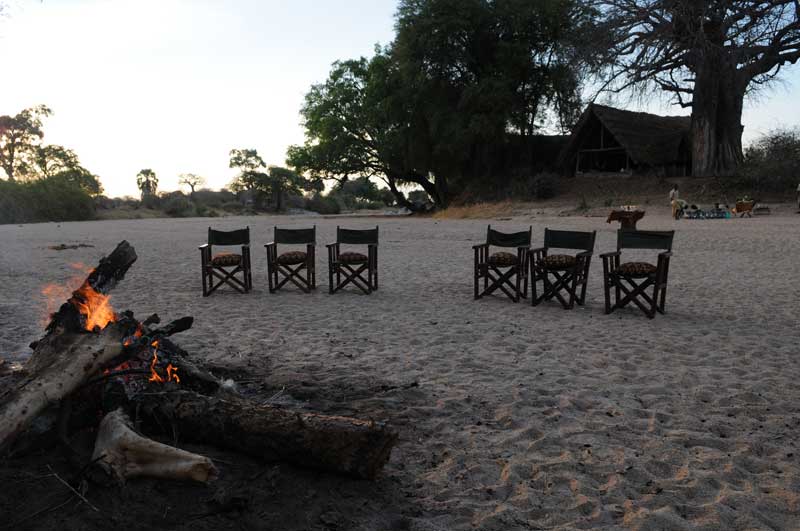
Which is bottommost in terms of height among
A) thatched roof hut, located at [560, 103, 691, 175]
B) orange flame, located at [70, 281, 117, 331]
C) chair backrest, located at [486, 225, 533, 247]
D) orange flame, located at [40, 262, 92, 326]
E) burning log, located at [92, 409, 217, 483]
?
orange flame, located at [40, 262, 92, 326]

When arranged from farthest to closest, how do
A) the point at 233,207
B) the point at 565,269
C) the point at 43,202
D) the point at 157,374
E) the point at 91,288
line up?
the point at 233,207, the point at 43,202, the point at 565,269, the point at 91,288, the point at 157,374

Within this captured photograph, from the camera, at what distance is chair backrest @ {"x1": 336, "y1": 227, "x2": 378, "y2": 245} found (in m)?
9.09

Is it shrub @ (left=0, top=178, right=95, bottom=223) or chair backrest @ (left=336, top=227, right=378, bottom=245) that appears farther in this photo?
shrub @ (left=0, top=178, right=95, bottom=223)

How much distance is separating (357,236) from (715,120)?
25.6 meters

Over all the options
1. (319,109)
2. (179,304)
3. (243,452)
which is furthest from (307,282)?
(319,109)

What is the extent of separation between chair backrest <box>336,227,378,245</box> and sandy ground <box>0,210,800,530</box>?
2.97 ft

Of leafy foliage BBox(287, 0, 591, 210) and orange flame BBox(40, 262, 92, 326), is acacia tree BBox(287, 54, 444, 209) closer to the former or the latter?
leafy foliage BBox(287, 0, 591, 210)

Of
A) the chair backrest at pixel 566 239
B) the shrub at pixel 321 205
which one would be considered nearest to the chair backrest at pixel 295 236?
the chair backrest at pixel 566 239

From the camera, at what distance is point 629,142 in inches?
1179

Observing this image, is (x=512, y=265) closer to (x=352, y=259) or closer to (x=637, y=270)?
(x=637, y=270)

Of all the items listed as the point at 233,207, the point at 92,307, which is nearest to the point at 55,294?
the point at 92,307

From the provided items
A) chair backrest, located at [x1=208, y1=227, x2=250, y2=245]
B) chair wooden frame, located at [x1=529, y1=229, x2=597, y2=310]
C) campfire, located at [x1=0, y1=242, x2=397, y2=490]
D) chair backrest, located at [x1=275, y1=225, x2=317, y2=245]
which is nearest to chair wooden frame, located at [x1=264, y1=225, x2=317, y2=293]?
chair backrest, located at [x1=275, y1=225, x2=317, y2=245]

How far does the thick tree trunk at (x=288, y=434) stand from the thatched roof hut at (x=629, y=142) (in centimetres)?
3014

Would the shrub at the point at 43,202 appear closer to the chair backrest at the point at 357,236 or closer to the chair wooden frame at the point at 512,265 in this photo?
the chair backrest at the point at 357,236
